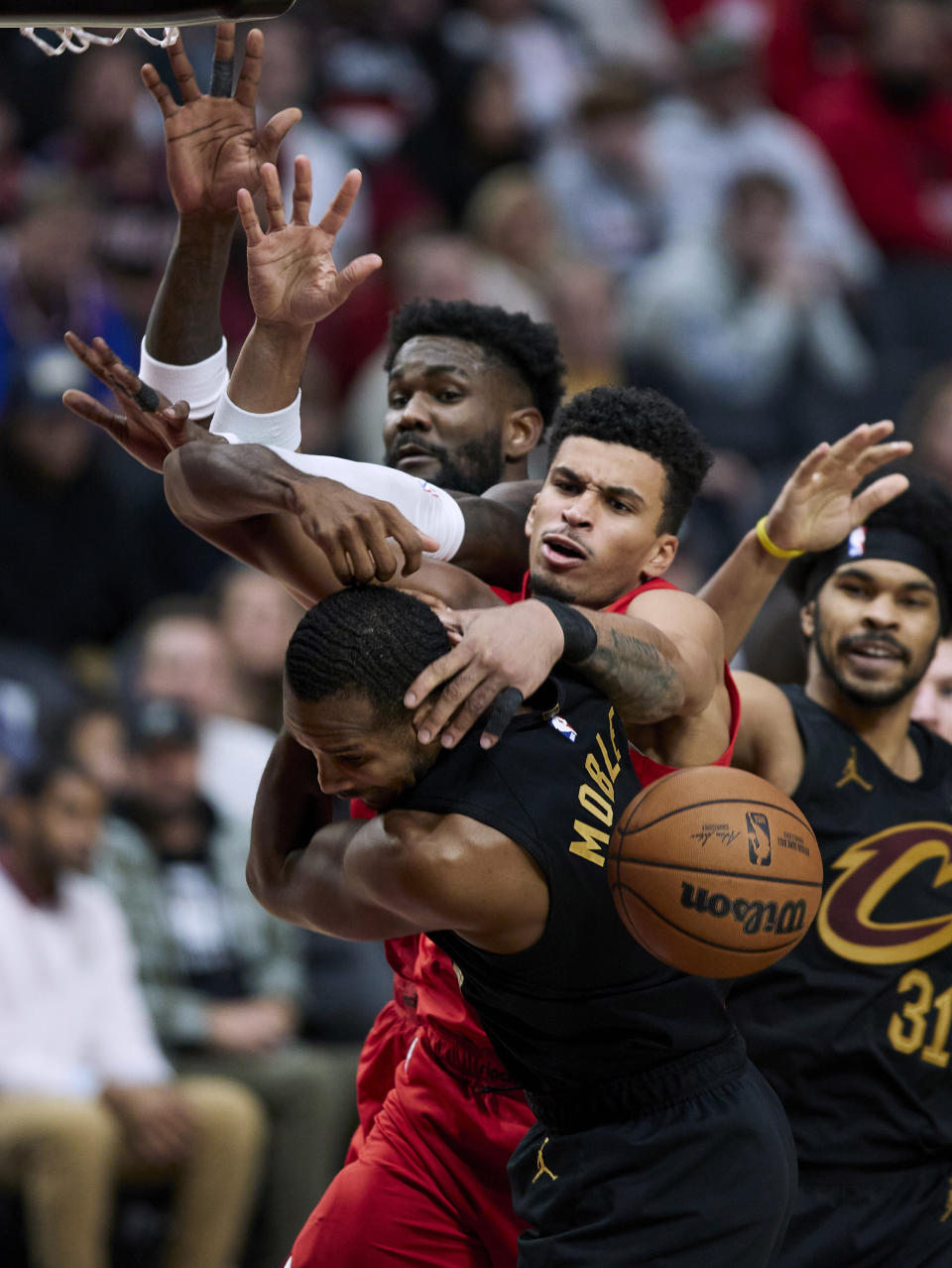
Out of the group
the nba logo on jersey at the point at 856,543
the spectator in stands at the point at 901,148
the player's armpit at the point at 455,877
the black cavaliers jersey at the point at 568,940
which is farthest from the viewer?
the spectator in stands at the point at 901,148

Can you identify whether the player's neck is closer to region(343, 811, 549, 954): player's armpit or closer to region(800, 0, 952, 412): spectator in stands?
region(343, 811, 549, 954): player's armpit

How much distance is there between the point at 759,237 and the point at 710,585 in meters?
6.48

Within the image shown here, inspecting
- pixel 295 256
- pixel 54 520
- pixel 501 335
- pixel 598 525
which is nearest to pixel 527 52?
pixel 54 520

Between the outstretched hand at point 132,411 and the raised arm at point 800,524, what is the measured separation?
138 centimetres

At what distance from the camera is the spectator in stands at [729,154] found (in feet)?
37.4

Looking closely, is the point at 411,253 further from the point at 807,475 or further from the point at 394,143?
the point at 807,475

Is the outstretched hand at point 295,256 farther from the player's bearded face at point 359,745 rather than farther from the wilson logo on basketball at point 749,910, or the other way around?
the wilson logo on basketball at point 749,910

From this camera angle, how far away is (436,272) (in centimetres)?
912

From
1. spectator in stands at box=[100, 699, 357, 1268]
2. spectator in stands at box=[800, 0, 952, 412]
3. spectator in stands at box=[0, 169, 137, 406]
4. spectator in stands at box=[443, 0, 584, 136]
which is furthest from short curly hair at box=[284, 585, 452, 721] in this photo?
spectator in stands at box=[800, 0, 952, 412]

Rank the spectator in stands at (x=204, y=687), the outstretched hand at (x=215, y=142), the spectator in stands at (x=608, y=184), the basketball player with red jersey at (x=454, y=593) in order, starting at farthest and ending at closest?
1. the spectator in stands at (x=608, y=184)
2. the spectator in stands at (x=204, y=687)
3. the outstretched hand at (x=215, y=142)
4. the basketball player with red jersey at (x=454, y=593)

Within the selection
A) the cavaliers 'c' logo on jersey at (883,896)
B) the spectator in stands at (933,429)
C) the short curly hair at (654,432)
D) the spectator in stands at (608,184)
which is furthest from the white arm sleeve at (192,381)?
the spectator in stands at (608,184)

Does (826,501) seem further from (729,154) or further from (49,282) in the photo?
(729,154)

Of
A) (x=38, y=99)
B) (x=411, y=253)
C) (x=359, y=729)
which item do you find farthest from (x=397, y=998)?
(x=38, y=99)

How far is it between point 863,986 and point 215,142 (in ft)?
8.41
